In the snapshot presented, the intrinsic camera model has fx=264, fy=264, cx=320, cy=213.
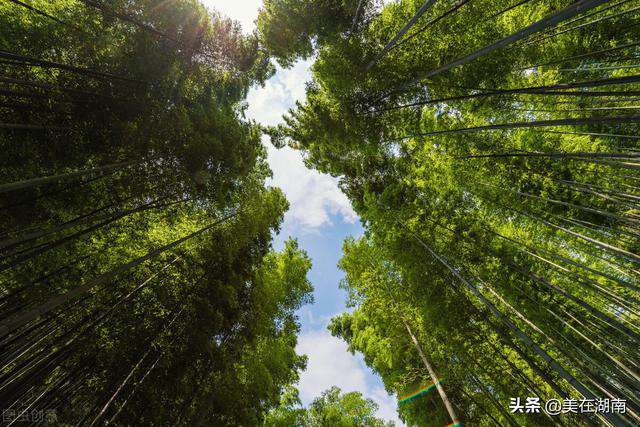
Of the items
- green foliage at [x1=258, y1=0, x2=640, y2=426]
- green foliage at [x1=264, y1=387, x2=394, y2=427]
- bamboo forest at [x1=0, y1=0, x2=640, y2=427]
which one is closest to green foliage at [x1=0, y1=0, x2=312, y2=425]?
bamboo forest at [x1=0, y1=0, x2=640, y2=427]

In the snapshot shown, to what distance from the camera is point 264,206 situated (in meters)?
7.65

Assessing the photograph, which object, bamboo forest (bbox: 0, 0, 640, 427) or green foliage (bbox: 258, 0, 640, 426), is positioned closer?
bamboo forest (bbox: 0, 0, 640, 427)

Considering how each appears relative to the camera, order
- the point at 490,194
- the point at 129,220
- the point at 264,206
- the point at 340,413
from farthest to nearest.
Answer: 1. the point at 340,413
2. the point at 264,206
3. the point at 490,194
4. the point at 129,220

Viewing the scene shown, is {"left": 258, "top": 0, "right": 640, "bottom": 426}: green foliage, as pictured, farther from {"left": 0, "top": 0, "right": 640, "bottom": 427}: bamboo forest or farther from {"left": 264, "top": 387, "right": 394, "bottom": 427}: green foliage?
{"left": 264, "top": 387, "right": 394, "bottom": 427}: green foliage

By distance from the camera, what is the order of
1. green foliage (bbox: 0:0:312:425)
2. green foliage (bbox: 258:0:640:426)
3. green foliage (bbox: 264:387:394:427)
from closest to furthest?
green foliage (bbox: 0:0:312:425) → green foliage (bbox: 258:0:640:426) → green foliage (bbox: 264:387:394:427)

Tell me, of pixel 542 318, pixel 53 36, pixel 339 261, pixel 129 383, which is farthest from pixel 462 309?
pixel 53 36

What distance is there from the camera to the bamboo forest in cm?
420

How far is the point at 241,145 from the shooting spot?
20.2 feet

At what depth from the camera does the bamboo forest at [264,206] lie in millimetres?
4203

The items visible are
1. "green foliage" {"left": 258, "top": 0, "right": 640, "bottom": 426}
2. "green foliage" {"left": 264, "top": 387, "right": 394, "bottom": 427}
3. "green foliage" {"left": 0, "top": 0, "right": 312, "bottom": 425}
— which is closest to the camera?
"green foliage" {"left": 0, "top": 0, "right": 312, "bottom": 425}

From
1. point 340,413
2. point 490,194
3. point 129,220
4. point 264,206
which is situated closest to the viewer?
point 129,220

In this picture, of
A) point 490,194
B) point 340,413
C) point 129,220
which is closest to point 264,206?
point 129,220

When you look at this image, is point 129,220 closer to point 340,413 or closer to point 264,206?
point 264,206

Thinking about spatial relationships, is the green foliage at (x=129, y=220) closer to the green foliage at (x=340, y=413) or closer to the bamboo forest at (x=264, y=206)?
the bamboo forest at (x=264, y=206)
